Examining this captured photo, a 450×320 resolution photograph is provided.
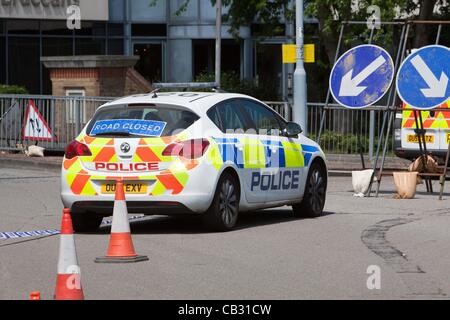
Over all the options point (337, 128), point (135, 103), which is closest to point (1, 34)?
point (337, 128)

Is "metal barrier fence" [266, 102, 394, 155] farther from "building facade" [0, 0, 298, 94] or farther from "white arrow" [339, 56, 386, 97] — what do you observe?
"building facade" [0, 0, 298, 94]

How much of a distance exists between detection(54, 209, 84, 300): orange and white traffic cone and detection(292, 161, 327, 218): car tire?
6.79 metres

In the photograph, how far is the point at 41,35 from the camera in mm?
43031

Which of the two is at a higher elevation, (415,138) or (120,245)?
(415,138)

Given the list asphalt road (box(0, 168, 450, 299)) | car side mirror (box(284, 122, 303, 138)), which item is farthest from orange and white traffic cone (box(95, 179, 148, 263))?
car side mirror (box(284, 122, 303, 138))

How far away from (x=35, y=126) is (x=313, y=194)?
1304 cm

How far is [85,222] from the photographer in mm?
13922

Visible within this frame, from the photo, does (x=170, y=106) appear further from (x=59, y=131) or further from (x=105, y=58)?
(x=105, y=58)

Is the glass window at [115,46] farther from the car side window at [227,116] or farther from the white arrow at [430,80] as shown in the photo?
the car side window at [227,116]

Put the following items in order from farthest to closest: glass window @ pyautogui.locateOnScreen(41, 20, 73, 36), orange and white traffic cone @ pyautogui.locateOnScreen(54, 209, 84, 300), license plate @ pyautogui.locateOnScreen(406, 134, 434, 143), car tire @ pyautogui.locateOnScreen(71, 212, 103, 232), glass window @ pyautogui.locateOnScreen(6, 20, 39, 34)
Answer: glass window @ pyautogui.locateOnScreen(41, 20, 73, 36) → glass window @ pyautogui.locateOnScreen(6, 20, 39, 34) → license plate @ pyautogui.locateOnScreen(406, 134, 434, 143) → car tire @ pyautogui.locateOnScreen(71, 212, 103, 232) → orange and white traffic cone @ pyautogui.locateOnScreen(54, 209, 84, 300)

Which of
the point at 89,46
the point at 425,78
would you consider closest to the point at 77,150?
the point at 425,78

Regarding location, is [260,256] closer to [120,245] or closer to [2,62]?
[120,245]

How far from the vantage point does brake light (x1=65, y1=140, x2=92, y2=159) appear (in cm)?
1366

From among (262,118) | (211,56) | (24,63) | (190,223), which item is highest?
(211,56)
